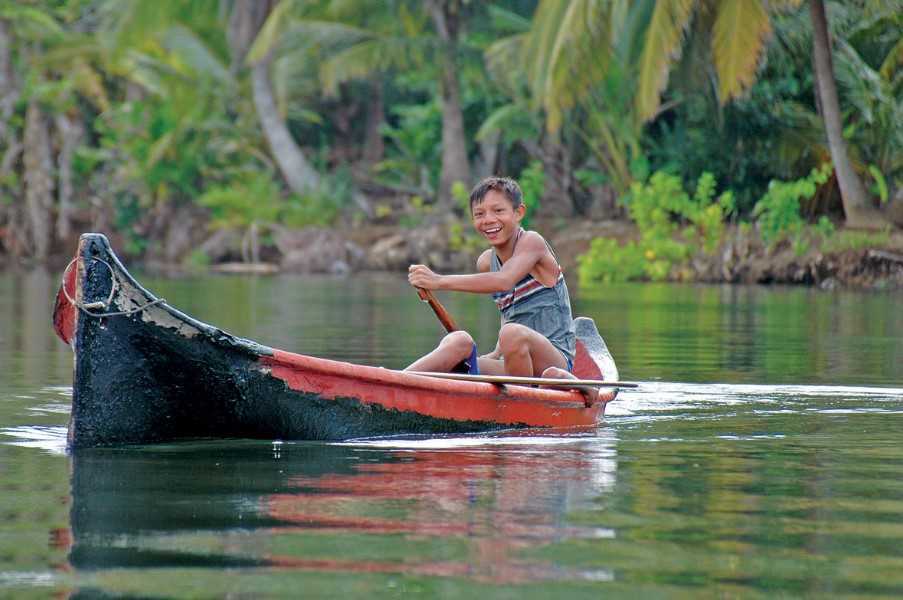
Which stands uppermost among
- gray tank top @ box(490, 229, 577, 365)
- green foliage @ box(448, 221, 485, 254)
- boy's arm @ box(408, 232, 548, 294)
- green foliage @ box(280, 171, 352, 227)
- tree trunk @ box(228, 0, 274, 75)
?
tree trunk @ box(228, 0, 274, 75)

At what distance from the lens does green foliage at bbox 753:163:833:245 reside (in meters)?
24.2

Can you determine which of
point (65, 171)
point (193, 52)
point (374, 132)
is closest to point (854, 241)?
point (374, 132)

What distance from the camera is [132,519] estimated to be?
5066mm

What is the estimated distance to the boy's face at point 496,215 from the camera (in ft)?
24.9

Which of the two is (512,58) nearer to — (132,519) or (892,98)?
(892,98)

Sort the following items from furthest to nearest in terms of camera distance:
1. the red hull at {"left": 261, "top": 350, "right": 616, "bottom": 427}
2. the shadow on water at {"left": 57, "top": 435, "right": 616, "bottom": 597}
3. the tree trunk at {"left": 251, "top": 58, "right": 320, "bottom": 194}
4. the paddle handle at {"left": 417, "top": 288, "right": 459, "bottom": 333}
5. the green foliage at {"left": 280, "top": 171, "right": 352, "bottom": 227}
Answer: the green foliage at {"left": 280, "top": 171, "right": 352, "bottom": 227}, the tree trunk at {"left": 251, "top": 58, "right": 320, "bottom": 194}, the paddle handle at {"left": 417, "top": 288, "right": 459, "bottom": 333}, the red hull at {"left": 261, "top": 350, "right": 616, "bottom": 427}, the shadow on water at {"left": 57, "top": 435, "right": 616, "bottom": 597}

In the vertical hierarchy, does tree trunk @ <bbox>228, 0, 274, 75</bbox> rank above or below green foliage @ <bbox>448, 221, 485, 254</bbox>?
above

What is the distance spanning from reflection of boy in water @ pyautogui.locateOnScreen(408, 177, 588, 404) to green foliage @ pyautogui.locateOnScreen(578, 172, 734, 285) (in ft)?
57.9

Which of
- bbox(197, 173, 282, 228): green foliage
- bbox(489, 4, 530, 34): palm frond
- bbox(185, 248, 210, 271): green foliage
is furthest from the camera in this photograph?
bbox(185, 248, 210, 271): green foliage

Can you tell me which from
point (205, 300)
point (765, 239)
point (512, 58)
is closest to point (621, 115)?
point (512, 58)

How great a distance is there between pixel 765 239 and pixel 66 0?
19318mm

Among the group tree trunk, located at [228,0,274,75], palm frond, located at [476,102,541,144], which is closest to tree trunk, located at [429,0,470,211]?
palm frond, located at [476,102,541,144]

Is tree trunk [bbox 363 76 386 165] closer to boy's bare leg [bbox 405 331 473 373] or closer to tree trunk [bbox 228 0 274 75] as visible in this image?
tree trunk [bbox 228 0 274 75]

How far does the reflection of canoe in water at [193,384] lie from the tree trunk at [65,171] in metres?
29.4
